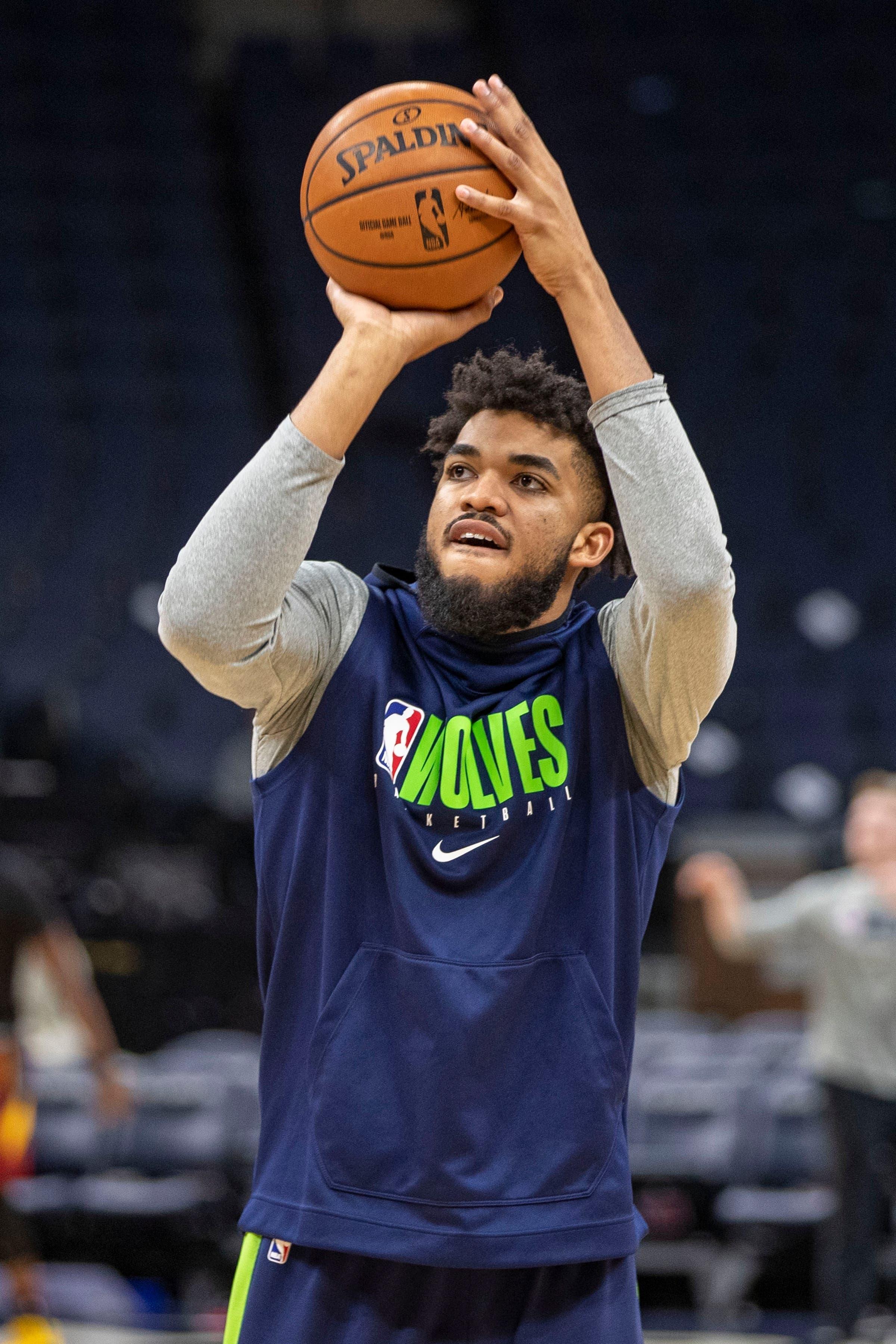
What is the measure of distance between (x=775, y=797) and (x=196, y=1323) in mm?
6529

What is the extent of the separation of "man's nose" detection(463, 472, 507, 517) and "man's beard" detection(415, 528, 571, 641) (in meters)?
0.09

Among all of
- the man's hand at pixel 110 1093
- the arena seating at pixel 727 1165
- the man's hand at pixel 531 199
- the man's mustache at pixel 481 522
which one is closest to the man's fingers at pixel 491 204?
the man's hand at pixel 531 199

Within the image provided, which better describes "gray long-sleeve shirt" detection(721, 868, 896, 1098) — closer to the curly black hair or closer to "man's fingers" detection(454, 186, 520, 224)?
the curly black hair

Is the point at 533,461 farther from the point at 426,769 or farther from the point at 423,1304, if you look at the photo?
the point at 423,1304

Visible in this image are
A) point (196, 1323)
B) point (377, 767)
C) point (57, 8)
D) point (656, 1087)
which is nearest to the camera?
point (377, 767)

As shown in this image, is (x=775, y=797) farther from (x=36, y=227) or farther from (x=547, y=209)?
(x=547, y=209)

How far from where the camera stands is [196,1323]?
550 centimetres

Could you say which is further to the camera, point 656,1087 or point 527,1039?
point 656,1087

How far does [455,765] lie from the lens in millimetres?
2006

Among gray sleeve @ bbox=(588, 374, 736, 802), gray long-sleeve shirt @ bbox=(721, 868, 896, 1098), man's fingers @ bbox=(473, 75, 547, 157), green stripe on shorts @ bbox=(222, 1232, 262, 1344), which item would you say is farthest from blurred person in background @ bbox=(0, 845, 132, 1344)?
man's fingers @ bbox=(473, 75, 547, 157)

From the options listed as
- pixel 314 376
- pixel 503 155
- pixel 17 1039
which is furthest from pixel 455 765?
pixel 314 376

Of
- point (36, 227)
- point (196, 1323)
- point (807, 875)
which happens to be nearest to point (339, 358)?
point (196, 1323)

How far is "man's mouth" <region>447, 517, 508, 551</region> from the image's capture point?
2.08m

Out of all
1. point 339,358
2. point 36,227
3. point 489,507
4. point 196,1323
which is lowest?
point 196,1323
